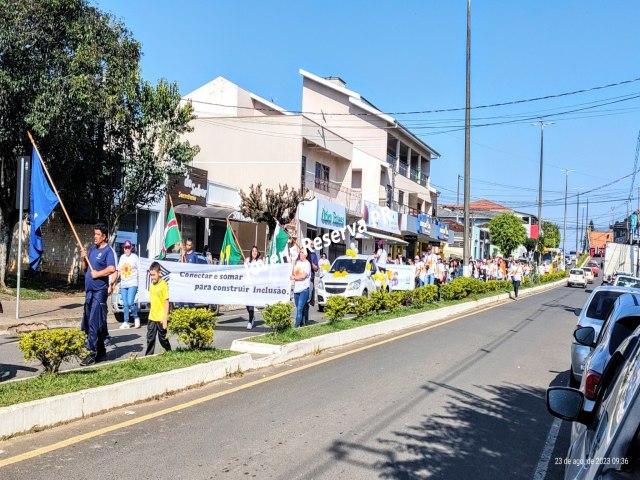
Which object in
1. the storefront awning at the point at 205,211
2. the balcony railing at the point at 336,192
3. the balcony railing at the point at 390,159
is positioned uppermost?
the balcony railing at the point at 390,159

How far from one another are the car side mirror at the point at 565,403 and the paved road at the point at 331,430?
2033 mm

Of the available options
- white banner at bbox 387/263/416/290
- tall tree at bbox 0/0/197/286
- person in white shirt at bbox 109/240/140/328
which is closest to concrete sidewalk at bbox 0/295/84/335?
person in white shirt at bbox 109/240/140/328

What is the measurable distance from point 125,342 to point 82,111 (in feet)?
26.2

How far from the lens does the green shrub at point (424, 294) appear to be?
60.3 feet

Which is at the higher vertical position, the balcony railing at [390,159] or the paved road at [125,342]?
the balcony railing at [390,159]

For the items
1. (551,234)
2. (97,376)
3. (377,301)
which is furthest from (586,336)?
(551,234)

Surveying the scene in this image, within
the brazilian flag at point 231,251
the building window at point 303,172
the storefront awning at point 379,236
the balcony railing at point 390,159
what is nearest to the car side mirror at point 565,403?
the brazilian flag at point 231,251

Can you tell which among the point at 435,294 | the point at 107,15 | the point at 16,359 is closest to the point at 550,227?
the point at 435,294

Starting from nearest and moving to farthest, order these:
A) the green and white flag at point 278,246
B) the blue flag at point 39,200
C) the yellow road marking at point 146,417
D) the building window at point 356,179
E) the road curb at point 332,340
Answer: the yellow road marking at point 146,417, the road curb at point 332,340, the blue flag at point 39,200, the green and white flag at point 278,246, the building window at point 356,179

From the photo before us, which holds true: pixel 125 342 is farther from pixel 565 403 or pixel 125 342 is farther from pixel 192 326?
pixel 565 403

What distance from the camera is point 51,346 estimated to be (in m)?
6.45

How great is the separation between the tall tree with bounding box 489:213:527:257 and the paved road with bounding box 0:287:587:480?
186 feet

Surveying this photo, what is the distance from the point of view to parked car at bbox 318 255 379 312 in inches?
743

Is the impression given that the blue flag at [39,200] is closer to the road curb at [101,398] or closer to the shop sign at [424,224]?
the road curb at [101,398]
